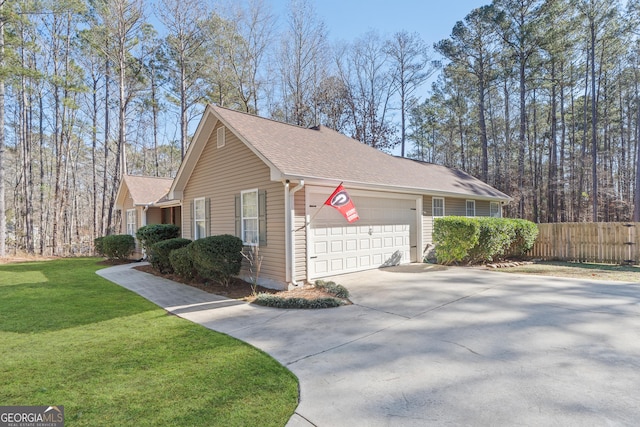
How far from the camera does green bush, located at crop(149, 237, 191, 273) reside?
9664 millimetres

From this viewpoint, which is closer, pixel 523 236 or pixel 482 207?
pixel 523 236

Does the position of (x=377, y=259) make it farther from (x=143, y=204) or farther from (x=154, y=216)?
(x=154, y=216)

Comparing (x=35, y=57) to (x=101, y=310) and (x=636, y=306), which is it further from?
(x=636, y=306)

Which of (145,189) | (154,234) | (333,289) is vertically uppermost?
(145,189)

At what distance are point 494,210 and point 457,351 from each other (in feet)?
42.6

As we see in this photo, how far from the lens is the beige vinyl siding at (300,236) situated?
7293 millimetres

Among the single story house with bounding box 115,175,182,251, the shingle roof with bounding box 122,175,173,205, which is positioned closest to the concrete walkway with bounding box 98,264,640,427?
the single story house with bounding box 115,175,182,251

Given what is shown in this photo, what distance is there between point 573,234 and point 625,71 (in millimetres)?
18323

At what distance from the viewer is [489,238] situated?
399 inches

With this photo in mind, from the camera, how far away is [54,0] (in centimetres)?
1532

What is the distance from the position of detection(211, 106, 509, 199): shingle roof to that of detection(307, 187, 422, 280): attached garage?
510 mm

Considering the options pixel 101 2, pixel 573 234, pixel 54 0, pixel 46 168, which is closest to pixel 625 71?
pixel 573 234

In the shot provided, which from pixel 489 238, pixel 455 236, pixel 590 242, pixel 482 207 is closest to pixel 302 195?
pixel 455 236

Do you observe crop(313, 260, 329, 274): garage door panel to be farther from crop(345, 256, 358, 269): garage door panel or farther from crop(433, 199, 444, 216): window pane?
crop(433, 199, 444, 216): window pane
